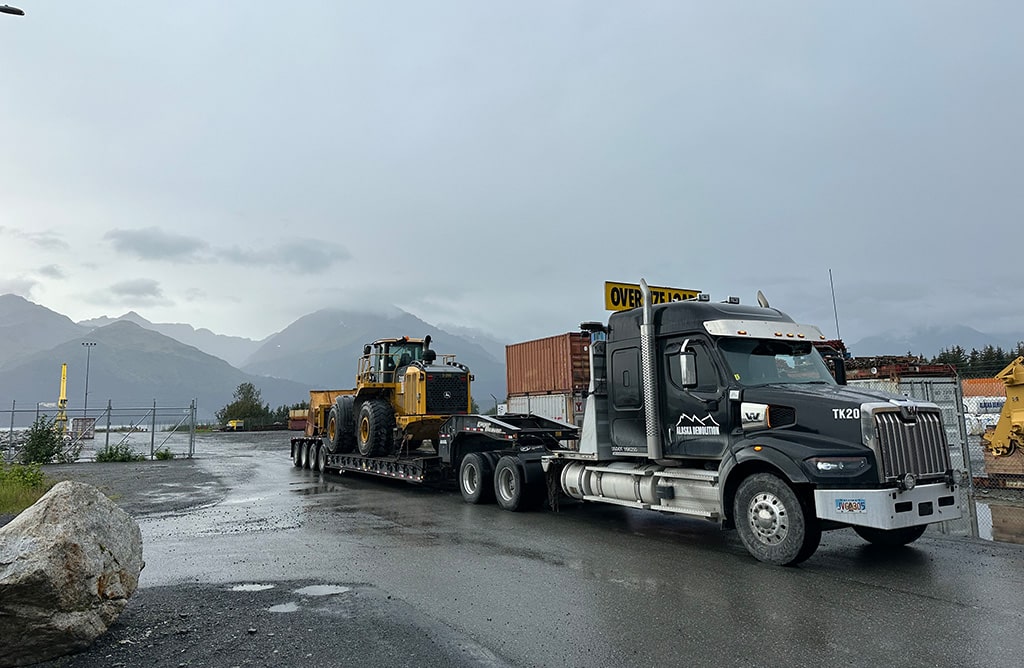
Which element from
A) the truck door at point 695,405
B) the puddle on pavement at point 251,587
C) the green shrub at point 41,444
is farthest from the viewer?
the green shrub at point 41,444

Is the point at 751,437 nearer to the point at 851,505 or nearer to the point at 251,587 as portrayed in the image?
the point at 851,505

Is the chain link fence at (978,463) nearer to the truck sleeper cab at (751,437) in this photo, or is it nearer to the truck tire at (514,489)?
the truck sleeper cab at (751,437)

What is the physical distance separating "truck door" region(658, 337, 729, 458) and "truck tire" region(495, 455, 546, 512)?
10.6 ft

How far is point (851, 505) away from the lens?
6.66 meters

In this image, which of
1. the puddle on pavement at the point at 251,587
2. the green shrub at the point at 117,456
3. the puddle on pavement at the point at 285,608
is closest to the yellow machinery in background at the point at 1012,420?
the puddle on pavement at the point at 285,608

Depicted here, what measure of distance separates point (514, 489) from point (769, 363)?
501 centimetres

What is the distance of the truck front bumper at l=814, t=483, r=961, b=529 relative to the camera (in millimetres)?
6609

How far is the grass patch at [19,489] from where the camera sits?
11.4m

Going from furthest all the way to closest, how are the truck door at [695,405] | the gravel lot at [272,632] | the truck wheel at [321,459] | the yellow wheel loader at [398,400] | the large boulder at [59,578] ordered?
the truck wheel at [321,459] < the yellow wheel loader at [398,400] < the truck door at [695,405] < the gravel lot at [272,632] < the large boulder at [59,578]

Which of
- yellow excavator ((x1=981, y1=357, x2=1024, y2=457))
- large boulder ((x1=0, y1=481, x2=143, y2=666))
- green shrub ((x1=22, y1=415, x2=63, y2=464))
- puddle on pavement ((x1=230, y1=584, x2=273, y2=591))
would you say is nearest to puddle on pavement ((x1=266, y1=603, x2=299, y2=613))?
puddle on pavement ((x1=230, y1=584, x2=273, y2=591))

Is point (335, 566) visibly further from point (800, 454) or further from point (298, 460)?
point (298, 460)

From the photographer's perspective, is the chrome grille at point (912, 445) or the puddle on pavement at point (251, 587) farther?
the chrome grille at point (912, 445)

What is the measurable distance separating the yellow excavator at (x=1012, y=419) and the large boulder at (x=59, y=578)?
14814 mm

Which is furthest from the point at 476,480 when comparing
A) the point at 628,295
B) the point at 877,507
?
the point at 877,507
